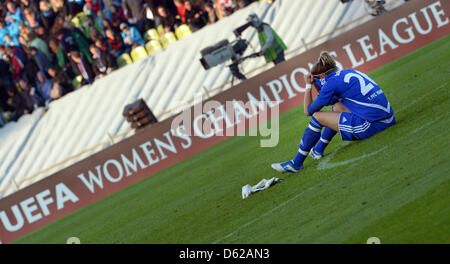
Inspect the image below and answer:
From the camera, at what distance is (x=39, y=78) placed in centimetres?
1853

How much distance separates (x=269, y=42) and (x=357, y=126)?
26.4 feet

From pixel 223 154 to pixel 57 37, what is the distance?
7719mm

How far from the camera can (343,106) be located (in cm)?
828

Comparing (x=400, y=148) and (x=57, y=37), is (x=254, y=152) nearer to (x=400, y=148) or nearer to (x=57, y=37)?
(x=400, y=148)

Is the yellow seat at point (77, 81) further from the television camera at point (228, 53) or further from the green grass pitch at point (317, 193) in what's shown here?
the green grass pitch at point (317, 193)

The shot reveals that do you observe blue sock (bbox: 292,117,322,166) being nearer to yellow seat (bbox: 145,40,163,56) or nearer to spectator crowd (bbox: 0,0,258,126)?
spectator crowd (bbox: 0,0,258,126)

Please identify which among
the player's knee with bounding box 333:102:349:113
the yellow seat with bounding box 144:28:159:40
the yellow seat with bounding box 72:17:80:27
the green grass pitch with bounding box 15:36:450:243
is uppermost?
the yellow seat with bounding box 72:17:80:27

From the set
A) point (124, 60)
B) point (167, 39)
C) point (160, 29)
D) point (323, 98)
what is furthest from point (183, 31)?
point (323, 98)

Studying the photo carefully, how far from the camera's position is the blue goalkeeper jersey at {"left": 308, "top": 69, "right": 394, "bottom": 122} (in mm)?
7918

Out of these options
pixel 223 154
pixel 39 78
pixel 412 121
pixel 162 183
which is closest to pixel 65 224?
pixel 162 183

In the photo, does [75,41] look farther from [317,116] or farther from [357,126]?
[357,126]

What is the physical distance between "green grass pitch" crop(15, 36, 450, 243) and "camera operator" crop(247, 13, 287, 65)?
7.98ft

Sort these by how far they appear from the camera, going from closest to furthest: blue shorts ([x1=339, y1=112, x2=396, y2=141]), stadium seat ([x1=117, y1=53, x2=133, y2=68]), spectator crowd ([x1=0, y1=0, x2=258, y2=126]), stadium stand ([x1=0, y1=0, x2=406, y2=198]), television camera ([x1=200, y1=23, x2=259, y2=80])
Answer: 1. blue shorts ([x1=339, y1=112, x2=396, y2=141])
2. television camera ([x1=200, y1=23, x2=259, y2=80])
3. stadium stand ([x1=0, y1=0, x2=406, y2=198])
4. spectator crowd ([x1=0, y1=0, x2=258, y2=126])
5. stadium seat ([x1=117, y1=53, x2=133, y2=68])

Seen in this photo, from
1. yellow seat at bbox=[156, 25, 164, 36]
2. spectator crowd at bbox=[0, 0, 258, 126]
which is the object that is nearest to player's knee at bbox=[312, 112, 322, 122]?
spectator crowd at bbox=[0, 0, 258, 126]
